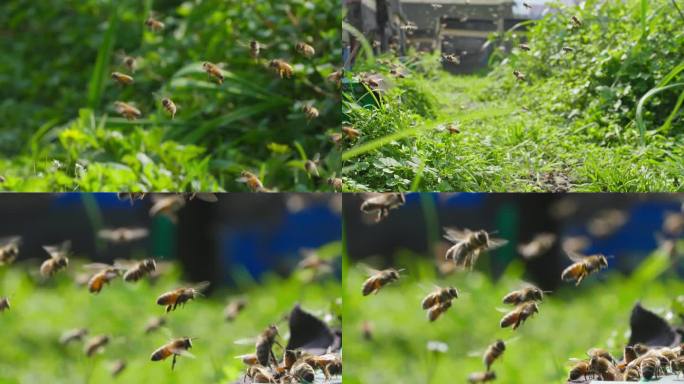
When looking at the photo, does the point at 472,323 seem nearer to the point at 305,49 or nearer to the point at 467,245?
the point at 467,245

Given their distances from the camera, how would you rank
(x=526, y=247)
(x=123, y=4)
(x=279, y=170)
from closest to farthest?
(x=526, y=247) → (x=279, y=170) → (x=123, y=4)

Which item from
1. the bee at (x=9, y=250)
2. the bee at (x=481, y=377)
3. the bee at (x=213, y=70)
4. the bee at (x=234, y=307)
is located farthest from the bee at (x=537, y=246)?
the bee at (x=9, y=250)

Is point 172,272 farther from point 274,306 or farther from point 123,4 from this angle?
point 123,4

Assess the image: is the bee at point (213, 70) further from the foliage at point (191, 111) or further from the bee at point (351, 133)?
the bee at point (351, 133)

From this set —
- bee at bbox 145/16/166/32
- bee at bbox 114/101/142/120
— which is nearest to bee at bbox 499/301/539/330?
bee at bbox 114/101/142/120

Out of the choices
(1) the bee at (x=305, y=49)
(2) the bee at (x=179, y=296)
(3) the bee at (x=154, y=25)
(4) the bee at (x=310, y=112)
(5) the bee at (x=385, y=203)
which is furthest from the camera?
(3) the bee at (x=154, y=25)

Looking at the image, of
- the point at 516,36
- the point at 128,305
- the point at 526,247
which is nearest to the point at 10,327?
the point at 128,305

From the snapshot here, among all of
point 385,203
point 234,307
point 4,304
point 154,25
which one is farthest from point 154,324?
point 154,25
